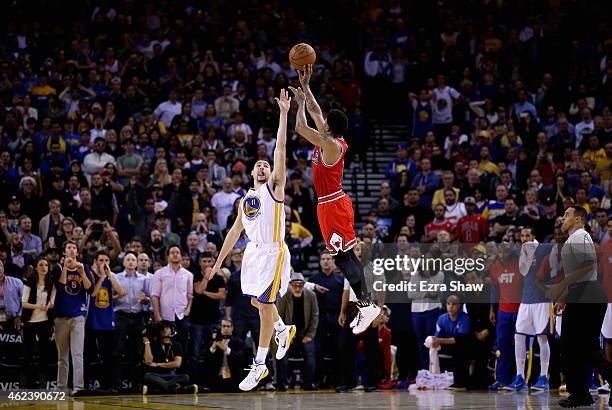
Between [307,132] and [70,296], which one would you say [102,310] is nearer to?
[70,296]

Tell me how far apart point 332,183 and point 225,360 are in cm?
569

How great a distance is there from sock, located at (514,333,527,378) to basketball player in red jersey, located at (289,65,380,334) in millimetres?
4941

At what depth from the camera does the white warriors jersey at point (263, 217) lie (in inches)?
444

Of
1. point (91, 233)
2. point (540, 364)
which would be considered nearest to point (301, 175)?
point (91, 233)

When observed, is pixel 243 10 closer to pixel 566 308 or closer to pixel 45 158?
pixel 45 158

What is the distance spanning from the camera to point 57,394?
14.1m

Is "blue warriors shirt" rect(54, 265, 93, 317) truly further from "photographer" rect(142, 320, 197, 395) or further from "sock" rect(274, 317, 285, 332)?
"sock" rect(274, 317, 285, 332)

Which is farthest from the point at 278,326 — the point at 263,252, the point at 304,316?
the point at 304,316

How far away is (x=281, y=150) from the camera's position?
35.8 feet

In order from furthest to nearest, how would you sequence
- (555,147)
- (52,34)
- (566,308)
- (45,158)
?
1. (52,34)
2. (555,147)
3. (45,158)
4. (566,308)

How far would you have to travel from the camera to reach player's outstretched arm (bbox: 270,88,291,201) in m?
10.8

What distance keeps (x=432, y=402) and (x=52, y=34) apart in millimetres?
15380

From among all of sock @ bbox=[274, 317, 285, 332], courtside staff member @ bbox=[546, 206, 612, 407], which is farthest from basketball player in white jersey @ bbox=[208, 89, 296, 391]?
courtside staff member @ bbox=[546, 206, 612, 407]

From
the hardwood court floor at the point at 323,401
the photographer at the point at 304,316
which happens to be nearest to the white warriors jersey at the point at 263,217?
the hardwood court floor at the point at 323,401
